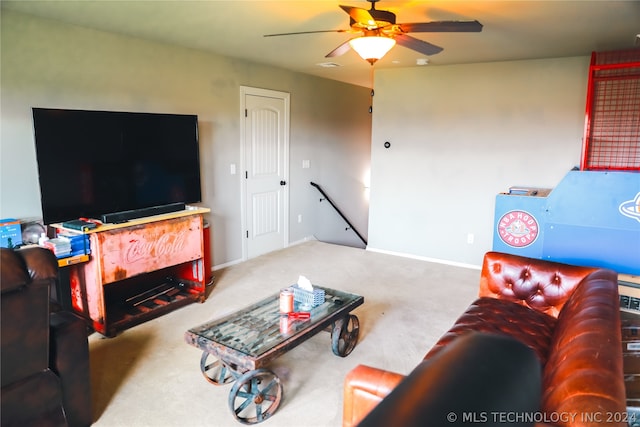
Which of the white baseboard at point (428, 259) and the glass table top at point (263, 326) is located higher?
the glass table top at point (263, 326)

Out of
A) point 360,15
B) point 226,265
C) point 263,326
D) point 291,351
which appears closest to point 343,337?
point 291,351

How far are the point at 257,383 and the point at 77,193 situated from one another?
6.86ft

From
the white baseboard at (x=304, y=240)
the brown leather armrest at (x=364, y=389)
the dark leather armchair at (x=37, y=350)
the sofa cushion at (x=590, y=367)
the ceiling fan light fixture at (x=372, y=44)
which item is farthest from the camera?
the white baseboard at (x=304, y=240)

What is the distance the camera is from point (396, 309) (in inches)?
152

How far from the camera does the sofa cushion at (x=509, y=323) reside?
7.45ft

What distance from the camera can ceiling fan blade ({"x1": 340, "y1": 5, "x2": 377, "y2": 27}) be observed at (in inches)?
92.6

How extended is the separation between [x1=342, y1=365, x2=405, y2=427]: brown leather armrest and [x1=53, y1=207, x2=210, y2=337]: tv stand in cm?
237

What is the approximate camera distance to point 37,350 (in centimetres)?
187

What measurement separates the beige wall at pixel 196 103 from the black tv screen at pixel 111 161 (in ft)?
1.11

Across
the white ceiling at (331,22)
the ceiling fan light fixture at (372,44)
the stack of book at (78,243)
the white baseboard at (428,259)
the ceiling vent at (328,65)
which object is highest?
the ceiling vent at (328,65)

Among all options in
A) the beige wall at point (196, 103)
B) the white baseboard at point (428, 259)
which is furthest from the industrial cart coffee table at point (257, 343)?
the white baseboard at point (428, 259)

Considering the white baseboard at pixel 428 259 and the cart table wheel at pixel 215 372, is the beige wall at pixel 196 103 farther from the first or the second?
the cart table wheel at pixel 215 372

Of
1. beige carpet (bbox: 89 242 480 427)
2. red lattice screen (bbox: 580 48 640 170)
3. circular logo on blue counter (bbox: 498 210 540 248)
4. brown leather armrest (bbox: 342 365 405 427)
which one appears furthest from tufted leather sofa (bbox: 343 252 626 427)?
red lattice screen (bbox: 580 48 640 170)

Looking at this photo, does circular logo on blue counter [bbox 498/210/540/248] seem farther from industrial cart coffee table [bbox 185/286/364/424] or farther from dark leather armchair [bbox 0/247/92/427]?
dark leather armchair [bbox 0/247/92/427]
